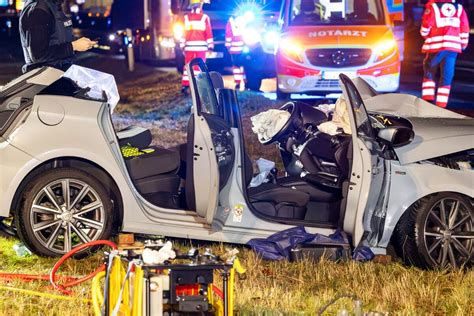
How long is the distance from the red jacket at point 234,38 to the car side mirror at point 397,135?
40.8 feet

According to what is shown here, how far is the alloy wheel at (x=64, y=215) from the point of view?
23.2 ft

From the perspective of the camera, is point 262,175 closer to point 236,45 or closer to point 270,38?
point 270,38

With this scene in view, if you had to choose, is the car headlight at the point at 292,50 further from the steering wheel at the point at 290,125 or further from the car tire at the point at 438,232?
the car tire at the point at 438,232

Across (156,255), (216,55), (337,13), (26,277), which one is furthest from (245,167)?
(216,55)

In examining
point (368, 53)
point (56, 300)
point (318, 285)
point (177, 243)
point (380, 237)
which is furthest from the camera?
point (368, 53)

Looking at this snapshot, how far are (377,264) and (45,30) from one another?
112 inches

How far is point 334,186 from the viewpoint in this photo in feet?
24.5

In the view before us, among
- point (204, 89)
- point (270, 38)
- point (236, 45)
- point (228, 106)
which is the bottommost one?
point (236, 45)

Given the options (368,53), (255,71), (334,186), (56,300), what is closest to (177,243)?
(334,186)

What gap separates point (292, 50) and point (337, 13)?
2.80 ft

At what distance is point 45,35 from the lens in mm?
7824

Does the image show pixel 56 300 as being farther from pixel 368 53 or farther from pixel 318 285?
pixel 368 53

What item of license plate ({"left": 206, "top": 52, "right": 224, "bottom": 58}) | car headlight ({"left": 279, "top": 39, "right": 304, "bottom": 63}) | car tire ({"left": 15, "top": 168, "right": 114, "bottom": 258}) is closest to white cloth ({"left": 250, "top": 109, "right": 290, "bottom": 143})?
car tire ({"left": 15, "top": 168, "right": 114, "bottom": 258})

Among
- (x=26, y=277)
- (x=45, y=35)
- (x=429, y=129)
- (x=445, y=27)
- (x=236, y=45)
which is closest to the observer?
(x=26, y=277)
